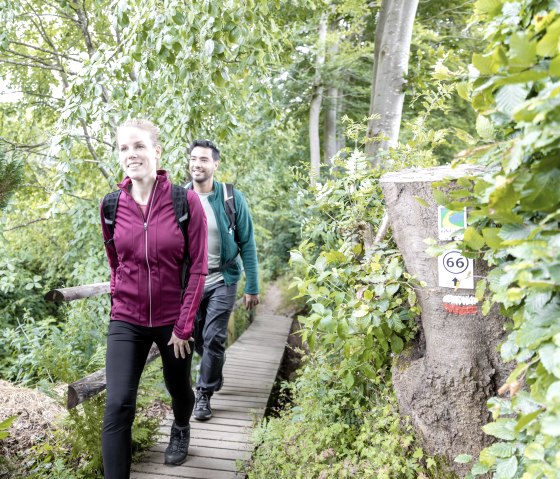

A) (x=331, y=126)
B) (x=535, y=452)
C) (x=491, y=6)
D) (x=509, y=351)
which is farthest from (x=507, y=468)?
(x=331, y=126)

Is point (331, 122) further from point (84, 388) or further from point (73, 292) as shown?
point (84, 388)

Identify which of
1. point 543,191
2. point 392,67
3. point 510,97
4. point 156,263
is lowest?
point 156,263

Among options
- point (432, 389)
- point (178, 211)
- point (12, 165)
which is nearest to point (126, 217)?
point (178, 211)

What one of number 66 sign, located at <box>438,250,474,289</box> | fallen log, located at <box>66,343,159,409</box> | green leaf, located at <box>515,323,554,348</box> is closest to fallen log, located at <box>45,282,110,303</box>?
fallen log, located at <box>66,343,159,409</box>

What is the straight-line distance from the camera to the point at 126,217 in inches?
112

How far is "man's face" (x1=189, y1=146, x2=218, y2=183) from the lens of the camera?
4023 mm

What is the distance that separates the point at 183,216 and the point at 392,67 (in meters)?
2.73

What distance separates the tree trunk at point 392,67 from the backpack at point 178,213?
2.24 metres

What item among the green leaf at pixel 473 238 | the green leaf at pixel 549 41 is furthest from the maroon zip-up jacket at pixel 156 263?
the green leaf at pixel 549 41

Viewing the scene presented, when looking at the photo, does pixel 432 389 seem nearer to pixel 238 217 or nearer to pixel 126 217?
pixel 126 217

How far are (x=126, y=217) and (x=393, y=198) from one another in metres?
1.53

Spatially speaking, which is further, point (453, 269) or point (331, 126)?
point (331, 126)

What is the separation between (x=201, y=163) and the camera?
13.2ft

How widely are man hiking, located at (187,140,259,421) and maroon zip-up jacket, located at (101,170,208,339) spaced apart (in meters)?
1.18
